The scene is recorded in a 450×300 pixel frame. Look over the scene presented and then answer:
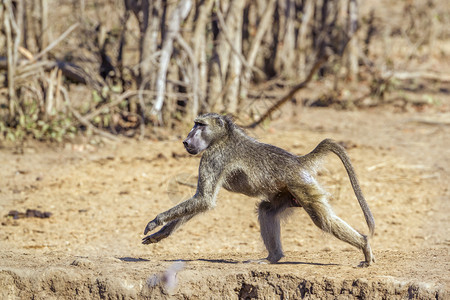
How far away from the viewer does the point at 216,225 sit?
7586 millimetres

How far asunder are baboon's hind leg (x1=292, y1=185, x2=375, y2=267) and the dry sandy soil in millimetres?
205

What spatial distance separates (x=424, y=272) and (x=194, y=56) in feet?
23.3

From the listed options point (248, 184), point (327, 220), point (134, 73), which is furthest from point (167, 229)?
point (134, 73)

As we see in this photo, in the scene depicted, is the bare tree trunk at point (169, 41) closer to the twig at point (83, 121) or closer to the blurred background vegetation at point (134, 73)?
the blurred background vegetation at point (134, 73)

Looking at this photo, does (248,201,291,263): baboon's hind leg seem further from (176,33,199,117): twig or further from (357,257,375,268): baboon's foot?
(176,33,199,117): twig

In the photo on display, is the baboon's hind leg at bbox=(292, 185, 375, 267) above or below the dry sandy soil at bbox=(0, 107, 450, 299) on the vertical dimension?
above

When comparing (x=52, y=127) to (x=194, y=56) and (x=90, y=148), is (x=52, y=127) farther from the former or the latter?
(x=194, y=56)

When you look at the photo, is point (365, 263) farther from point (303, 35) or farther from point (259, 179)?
point (303, 35)

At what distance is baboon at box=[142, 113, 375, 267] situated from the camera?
4.96 m

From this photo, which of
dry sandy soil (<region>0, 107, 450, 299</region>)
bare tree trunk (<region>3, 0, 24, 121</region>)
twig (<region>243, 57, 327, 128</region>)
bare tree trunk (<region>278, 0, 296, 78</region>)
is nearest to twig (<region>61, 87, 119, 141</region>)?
dry sandy soil (<region>0, 107, 450, 299</region>)

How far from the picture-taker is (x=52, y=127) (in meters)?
10.5

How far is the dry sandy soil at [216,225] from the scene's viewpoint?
16.0ft

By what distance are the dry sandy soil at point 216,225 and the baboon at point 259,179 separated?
239 millimetres

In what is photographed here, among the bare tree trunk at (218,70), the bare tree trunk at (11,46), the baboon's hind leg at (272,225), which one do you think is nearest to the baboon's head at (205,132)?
the baboon's hind leg at (272,225)
